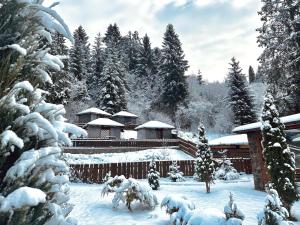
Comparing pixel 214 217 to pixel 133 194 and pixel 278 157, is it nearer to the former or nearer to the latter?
pixel 133 194

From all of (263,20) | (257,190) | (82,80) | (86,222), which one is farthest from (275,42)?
(82,80)

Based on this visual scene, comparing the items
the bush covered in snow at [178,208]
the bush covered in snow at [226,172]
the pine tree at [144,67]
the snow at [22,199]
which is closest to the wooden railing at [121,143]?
the bush covered in snow at [226,172]

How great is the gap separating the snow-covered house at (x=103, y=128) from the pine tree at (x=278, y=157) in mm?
28047

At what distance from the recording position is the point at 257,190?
14680mm

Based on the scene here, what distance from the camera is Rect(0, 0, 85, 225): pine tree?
7.69 ft

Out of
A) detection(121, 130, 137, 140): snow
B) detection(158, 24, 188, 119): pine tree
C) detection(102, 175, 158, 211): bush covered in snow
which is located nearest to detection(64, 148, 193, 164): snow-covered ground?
detection(102, 175, 158, 211): bush covered in snow

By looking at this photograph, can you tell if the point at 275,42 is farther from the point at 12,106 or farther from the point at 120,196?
the point at 12,106

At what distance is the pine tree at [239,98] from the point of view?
43.8 m

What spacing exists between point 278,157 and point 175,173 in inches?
394

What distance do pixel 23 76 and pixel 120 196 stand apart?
7595 millimetres

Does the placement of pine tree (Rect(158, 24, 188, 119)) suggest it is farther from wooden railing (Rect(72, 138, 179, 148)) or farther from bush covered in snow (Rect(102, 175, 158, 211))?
bush covered in snow (Rect(102, 175, 158, 211))

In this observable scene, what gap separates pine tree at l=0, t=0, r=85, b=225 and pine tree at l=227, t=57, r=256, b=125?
1673 inches

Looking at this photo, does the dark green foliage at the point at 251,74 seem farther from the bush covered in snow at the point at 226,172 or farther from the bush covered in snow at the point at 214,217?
the bush covered in snow at the point at 214,217

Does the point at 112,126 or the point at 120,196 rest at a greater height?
the point at 112,126
